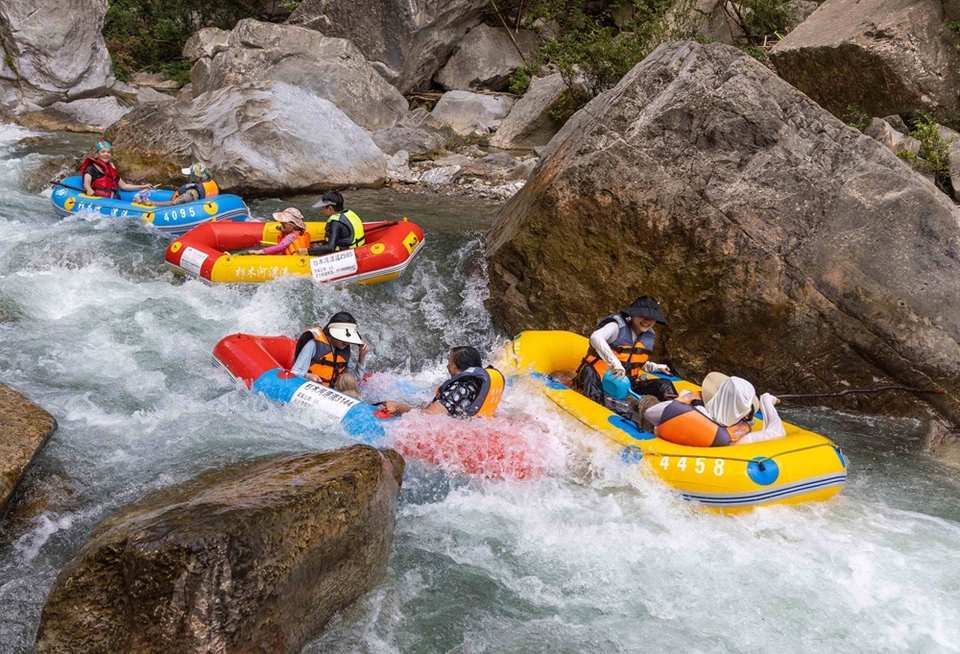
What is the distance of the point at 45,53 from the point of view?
15797 millimetres

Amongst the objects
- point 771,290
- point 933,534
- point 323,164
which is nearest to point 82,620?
point 933,534

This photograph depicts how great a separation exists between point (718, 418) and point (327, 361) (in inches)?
107

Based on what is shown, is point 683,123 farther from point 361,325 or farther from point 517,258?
point 361,325

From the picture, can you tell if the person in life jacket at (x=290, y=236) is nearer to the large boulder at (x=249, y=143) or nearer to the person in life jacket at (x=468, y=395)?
the large boulder at (x=249, y=143)

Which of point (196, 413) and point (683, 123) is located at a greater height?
point (683, 123)

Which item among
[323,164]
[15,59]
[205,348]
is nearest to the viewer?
[205,348]

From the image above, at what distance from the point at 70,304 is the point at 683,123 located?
5555 mm

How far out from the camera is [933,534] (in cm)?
501

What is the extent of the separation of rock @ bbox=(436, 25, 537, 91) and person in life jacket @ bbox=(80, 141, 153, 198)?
356 inches

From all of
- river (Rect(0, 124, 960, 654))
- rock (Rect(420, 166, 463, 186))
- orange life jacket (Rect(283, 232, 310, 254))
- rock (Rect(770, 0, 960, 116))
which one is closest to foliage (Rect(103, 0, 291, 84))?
rock (Rect(420, 166, 463, 186))

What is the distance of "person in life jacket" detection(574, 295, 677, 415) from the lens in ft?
19.4

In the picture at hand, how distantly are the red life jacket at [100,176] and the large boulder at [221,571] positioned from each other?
7.19 meters

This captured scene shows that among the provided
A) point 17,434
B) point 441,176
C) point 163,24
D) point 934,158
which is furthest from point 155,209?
point 163,24

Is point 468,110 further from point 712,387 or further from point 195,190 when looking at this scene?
point 712,387
